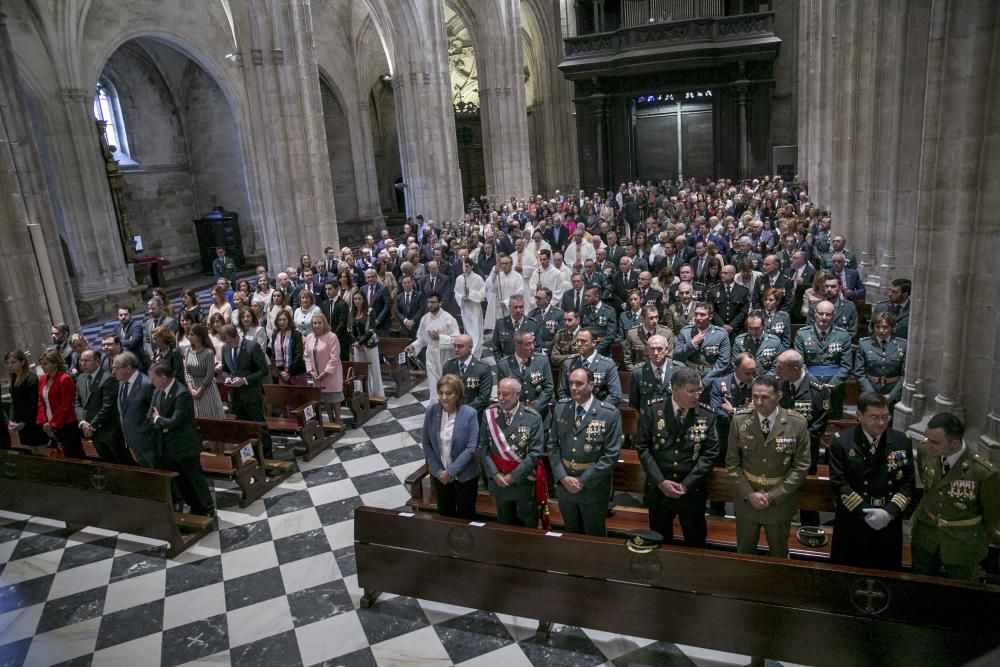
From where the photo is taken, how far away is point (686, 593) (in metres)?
4.21

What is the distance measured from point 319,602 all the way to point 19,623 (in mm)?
2390

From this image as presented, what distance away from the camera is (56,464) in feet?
21.4

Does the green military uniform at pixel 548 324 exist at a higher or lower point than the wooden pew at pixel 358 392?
higher

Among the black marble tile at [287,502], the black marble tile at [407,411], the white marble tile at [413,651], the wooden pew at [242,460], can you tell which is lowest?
the white marble tile at [413,651]

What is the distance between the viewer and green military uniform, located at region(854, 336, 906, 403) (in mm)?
6363

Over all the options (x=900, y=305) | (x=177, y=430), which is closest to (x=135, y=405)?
(x=177, y=430)

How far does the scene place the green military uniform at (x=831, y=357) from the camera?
615 cm

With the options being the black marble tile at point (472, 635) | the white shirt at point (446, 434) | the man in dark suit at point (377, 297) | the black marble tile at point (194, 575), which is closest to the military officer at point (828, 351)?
the white shirt at point (446, 434)

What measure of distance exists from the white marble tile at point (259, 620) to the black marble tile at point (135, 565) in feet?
4.05

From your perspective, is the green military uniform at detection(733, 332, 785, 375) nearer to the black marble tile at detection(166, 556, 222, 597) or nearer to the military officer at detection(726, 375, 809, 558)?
the military officer at detection(726, 375, 809, 558)

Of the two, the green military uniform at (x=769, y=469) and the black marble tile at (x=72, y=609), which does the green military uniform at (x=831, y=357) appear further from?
the black marble tile at (x=72, y=609)

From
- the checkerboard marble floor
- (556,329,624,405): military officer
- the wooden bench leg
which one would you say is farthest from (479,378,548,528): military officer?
the wooden bench leg

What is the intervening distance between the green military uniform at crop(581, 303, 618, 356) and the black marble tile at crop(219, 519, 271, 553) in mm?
4149

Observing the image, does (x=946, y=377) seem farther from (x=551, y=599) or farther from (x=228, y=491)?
(x=228, y=491)
